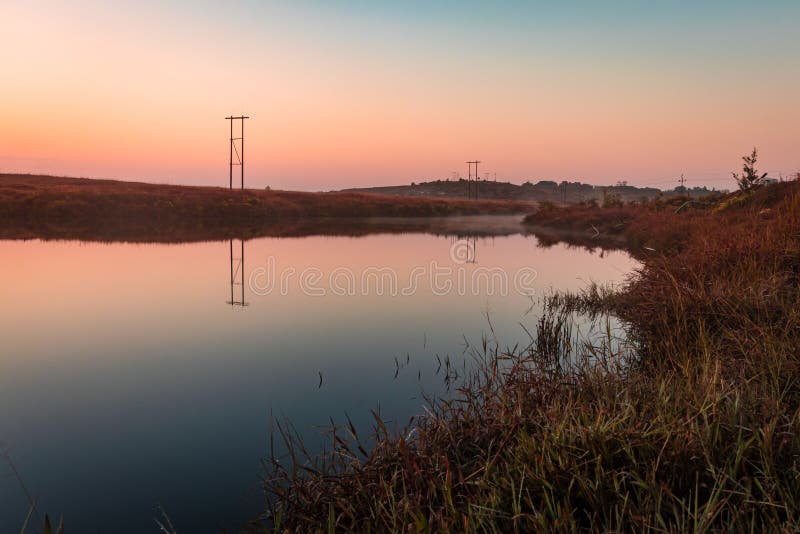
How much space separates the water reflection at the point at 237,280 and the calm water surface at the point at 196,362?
0.13 meters

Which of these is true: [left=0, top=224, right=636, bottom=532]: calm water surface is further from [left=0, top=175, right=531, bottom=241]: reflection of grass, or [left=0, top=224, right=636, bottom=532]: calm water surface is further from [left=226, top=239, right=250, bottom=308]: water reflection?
[left=0, top=175, right=531, bottom=241]: reflection of grass

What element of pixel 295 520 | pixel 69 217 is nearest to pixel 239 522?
pixel 295 520

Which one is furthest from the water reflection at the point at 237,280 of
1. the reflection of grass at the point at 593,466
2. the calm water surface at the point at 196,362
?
the reflection of grass at the point at 593,466

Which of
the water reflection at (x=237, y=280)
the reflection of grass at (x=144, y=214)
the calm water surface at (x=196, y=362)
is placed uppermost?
the reflection of grass at (x=144, y=214)

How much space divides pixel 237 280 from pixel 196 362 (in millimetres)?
8392

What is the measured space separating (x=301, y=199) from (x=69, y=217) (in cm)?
2572

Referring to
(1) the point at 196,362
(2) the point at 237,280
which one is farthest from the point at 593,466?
(2) the point at 237,280

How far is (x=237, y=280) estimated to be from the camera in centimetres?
1655

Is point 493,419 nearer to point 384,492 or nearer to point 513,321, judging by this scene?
point 384,492

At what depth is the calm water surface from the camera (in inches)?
189

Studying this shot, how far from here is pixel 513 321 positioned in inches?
429

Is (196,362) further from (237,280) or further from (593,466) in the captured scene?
(237,280)

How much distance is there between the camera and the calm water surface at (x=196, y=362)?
479cm

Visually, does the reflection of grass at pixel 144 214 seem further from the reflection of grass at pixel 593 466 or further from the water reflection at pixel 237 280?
the reflection of grass at pixel 593 466
